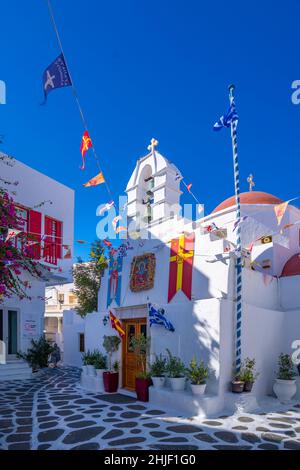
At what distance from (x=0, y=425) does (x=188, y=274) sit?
20.5 feet

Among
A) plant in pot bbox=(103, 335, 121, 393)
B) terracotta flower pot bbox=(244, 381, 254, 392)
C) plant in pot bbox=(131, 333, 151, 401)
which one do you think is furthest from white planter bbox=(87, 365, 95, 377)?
terracotta flower pot bbox=(244, 381, 254, 392)

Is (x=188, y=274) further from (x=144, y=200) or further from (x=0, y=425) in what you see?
(x=0, y=425)

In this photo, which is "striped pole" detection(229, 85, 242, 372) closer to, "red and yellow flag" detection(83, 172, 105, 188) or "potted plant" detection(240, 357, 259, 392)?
"potted plant" detection(240, 357, 259, 392)

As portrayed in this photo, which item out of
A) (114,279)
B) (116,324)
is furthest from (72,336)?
(116,324)

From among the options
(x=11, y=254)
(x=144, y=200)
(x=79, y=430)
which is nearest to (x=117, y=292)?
(x=144, y=200)

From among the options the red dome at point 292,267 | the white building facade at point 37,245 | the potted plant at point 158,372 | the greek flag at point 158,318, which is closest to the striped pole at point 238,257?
the greek flag at point 158,318

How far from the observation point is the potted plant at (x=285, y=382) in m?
9.96

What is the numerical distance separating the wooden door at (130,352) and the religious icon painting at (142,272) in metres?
1.18

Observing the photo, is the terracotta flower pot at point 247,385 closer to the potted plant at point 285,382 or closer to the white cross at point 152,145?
the potted plant at point 285,382

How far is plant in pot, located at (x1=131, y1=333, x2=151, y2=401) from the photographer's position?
1040 cm

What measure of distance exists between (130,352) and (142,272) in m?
2.74

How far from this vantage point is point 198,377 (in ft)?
29.9

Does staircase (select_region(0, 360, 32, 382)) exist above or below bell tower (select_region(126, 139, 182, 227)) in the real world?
below

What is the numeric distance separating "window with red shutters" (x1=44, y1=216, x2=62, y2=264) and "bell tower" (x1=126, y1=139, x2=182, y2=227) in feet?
16.0
